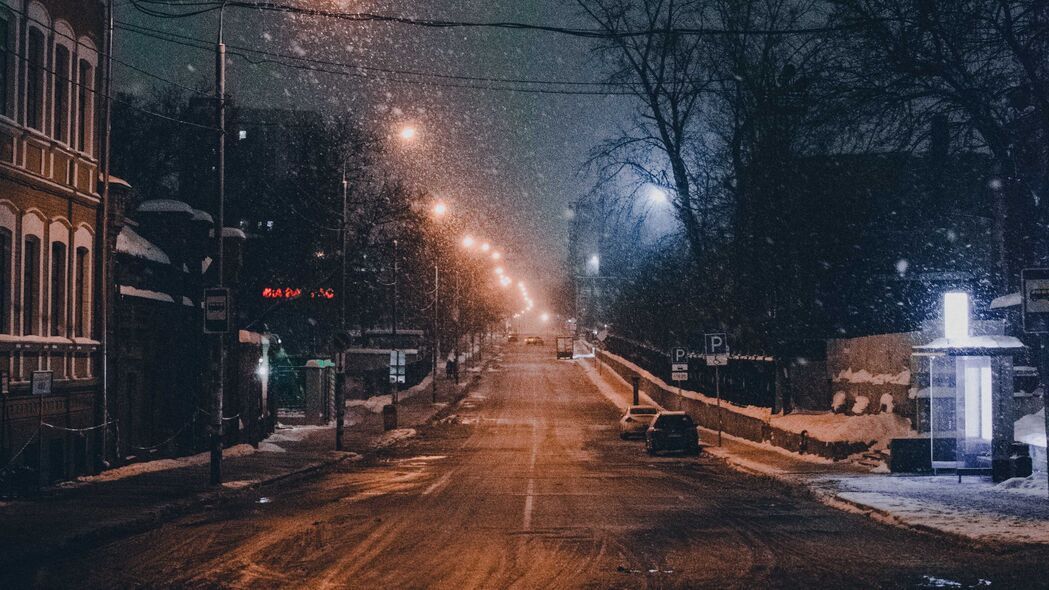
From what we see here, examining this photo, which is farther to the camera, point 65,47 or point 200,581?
point 65,47

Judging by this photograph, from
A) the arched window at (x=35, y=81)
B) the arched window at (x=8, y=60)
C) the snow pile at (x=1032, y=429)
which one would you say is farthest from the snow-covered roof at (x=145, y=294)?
the snow pile at (x=1032, y=429)

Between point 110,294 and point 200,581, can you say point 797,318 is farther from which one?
point 200,581

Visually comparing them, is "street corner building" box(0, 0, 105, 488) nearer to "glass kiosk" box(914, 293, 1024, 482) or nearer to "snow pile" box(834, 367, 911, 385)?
"glass kiosk" box(914, 293, 1024, 482)

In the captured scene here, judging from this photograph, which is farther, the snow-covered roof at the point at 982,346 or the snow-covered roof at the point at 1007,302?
the snow-covered roof at the point at 1007,302

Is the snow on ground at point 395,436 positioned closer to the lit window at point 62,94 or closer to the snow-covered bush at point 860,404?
the snow-covered bush at point 860,404

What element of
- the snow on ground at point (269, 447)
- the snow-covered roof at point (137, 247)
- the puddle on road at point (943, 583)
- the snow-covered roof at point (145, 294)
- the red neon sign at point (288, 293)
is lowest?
the snow on ground at point (269, 447)

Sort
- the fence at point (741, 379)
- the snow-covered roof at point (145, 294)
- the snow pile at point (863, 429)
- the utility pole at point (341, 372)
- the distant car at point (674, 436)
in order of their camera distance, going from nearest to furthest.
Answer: the snow-covered roof at point (145, 294) → the snow pile at point (863, 429) → the utility pole at point (341, 372) → the distant car at point (674, 436) → the fence at point (741, 379)

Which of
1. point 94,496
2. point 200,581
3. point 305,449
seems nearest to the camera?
point 200,581

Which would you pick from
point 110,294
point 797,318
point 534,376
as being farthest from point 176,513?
point 534,376

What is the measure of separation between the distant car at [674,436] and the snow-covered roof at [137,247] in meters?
14.8

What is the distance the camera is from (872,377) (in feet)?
91.1

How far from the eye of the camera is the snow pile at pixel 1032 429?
1980 cm

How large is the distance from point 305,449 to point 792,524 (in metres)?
19.0

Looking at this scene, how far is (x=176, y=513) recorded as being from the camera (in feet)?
55.0
